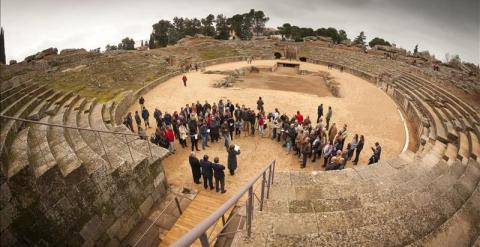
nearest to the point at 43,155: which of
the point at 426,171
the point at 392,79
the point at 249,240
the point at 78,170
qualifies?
the point at 78,170

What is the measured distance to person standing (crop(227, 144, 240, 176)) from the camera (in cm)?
986

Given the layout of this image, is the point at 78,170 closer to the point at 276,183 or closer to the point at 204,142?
the point at 276,183

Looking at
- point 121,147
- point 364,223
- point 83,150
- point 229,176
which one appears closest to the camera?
point 364,223

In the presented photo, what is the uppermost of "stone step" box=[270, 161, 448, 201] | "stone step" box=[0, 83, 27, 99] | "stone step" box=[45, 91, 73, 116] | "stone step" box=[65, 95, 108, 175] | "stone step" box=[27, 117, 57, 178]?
"stone step" box=[0, 83, 27, 99]

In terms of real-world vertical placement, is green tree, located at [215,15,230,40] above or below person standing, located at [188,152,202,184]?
above

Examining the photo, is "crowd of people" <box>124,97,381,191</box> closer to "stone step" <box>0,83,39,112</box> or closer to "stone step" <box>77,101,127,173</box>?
"stone step" <box>77,101,127,173</box>

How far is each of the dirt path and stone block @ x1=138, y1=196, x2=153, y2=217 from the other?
1.27m

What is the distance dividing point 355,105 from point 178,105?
1394 cm

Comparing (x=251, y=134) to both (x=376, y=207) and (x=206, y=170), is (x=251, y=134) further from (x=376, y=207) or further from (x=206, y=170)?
(x=376, y=207)

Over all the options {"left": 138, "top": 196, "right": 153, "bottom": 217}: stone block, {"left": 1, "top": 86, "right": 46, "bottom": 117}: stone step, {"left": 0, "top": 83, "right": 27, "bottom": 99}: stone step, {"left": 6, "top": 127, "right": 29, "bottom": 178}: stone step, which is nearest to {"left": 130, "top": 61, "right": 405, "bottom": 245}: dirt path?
{"left": 138, "top": 196, "right": 153, "bottom": 217}: stone block

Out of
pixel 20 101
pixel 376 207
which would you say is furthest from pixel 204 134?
pixel 20 101

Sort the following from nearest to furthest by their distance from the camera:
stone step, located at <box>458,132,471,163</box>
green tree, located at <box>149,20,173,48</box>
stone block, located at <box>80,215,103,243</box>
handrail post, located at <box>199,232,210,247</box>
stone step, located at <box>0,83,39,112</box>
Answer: handrail post, located at <box>199,232,210,247</box> → stone block, located at <box>80,215,103,243</box> → stone step, located at <box>458,132,471,163</box> → stone step, located at <box>0,83,39,112</box> → green tree, located at <box>149,20,173,48</box>

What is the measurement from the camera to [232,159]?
10.1m

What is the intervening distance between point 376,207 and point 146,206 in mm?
6816
